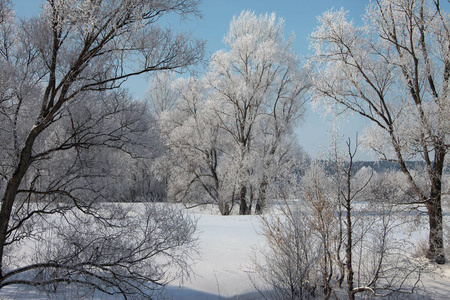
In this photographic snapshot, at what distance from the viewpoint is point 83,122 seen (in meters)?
5.93

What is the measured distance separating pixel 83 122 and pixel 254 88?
1176 centimetres

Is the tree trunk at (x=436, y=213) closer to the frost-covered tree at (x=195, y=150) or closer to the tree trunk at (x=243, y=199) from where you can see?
the tree trunk at (x=243, y=199)

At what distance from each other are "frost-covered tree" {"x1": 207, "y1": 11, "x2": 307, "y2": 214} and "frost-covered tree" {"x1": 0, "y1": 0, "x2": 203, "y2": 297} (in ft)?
34.5

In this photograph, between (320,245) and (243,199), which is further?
(243,199)

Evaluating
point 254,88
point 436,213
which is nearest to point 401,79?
point 436,213

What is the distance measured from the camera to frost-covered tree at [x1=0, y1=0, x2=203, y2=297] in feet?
17.0

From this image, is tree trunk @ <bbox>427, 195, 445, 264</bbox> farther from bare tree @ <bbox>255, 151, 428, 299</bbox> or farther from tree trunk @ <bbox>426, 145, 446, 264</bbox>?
bare tree @ <bbox>255, 151, 428, 299</bbox>

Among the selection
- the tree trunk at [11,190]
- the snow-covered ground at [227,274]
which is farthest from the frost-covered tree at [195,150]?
the tree trunk at [11,190]

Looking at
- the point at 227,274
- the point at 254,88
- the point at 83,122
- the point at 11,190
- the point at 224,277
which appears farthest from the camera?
the point at 254,88

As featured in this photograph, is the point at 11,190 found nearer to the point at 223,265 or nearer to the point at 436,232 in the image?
the point at 223,265

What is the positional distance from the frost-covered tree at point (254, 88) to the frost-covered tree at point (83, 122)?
10.5 meters

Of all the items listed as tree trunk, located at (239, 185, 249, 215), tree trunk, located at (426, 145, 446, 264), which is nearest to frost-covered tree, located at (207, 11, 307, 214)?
tree trunk, located at (239, 185, 249, 215)

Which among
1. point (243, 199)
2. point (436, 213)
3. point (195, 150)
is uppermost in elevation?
point (195, 150)

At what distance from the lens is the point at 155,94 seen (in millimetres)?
30531
